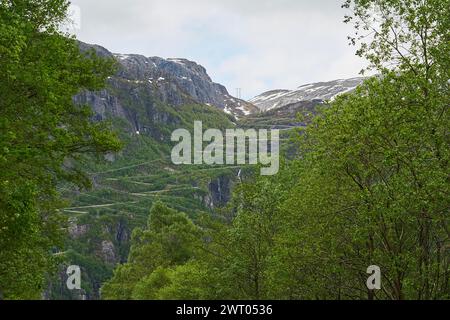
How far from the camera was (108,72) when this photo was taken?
28953 mm

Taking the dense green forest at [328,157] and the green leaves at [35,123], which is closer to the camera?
the green leaves at [35,123]

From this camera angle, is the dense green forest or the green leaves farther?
the dense green forest

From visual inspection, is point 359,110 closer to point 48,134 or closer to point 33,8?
point 48,134

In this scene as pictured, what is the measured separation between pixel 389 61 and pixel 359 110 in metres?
3.78

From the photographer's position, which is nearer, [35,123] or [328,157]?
[35,123]

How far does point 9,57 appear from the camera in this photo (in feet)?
67.9
